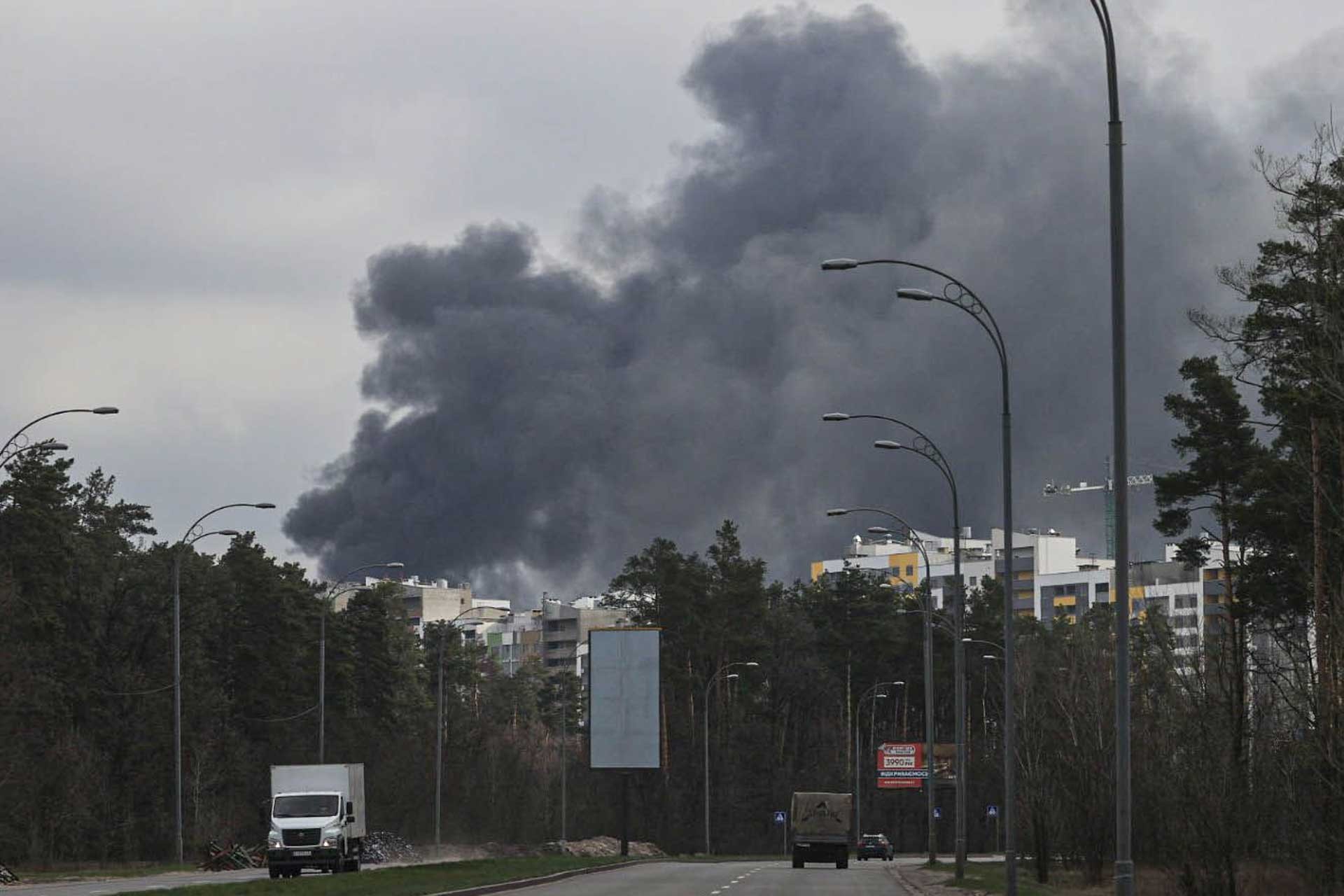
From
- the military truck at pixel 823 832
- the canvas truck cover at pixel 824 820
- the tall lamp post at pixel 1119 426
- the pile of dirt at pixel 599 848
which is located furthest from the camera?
the pile of dirt at pixel 599 848

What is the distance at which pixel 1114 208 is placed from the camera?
2309cm

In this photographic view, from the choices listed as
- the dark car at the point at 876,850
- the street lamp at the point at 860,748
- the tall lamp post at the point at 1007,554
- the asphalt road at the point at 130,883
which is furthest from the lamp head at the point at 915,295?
the street lamp at the point at 860,748

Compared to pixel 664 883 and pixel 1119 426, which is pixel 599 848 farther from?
pixel 1119 426

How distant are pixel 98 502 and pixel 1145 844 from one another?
93.6 m

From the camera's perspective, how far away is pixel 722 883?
171ft

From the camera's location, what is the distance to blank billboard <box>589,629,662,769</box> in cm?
7950

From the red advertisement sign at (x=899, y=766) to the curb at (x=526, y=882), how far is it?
233 ft

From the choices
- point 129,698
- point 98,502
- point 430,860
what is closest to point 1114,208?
point 430,860

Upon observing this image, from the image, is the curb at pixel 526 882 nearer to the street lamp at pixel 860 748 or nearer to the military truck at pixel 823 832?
the military truck at pixel 823 832

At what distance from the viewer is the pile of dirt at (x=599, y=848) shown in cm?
9438

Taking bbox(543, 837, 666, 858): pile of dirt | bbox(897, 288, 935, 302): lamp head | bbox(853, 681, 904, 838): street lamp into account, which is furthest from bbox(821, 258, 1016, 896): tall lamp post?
bbox(853, 681, 904, 838): street lamp

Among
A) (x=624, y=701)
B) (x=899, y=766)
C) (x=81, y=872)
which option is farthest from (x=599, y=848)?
(x=81, y=872)

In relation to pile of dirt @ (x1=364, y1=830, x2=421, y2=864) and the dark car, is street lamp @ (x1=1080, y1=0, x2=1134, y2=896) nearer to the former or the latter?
pile of dirt @ (x1=364, y1=830, x2=421, y2=864)

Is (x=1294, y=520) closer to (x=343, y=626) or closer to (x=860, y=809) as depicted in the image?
(x=343, y=626)
